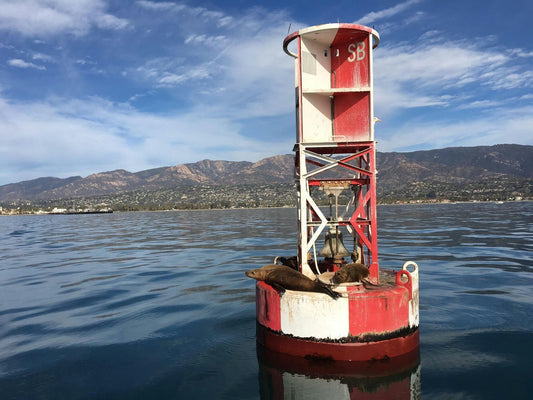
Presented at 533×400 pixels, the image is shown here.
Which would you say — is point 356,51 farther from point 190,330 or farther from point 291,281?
point 190,330

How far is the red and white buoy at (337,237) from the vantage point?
9.00 m

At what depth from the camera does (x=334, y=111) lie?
1163cm

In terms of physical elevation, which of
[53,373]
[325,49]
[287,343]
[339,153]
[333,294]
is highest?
[325,49]

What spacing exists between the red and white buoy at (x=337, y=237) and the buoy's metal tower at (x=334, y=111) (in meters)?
0.03

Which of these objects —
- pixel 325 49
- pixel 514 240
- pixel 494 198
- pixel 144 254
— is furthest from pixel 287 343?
pixel 494 198

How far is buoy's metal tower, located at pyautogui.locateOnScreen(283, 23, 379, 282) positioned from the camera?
10898 mm

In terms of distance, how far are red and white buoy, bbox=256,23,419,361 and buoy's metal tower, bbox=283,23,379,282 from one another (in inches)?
1.1

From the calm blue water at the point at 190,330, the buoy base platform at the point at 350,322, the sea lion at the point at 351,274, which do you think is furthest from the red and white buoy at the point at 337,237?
Answer: the calm blue water at the point at 190,330

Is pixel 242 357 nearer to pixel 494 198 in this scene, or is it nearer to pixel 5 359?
pixel 5 359

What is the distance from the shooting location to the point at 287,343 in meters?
9.60

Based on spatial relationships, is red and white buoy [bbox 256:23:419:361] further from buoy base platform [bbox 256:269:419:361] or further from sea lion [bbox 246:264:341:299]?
sea lion [bbox 246:264:341:299]

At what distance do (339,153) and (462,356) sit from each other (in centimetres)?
690

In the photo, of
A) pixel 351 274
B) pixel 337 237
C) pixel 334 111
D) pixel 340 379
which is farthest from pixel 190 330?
pixel 334 111

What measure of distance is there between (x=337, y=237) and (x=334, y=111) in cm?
390
